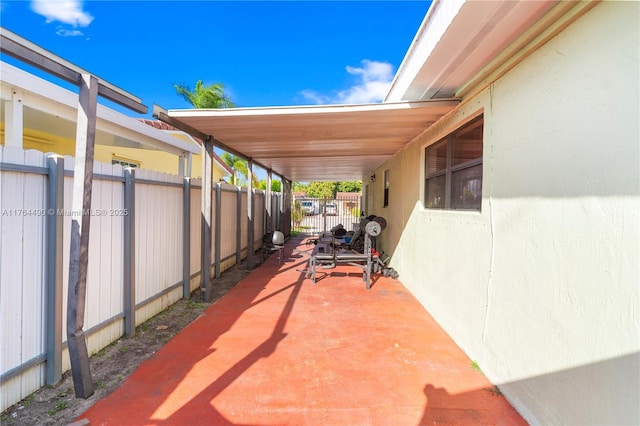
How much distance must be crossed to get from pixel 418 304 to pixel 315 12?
24.3ft

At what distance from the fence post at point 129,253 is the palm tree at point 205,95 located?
1522 cm

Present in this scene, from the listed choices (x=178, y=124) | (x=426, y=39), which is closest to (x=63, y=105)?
(x=178, y=124)

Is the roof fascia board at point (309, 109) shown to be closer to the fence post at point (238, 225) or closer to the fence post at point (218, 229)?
the fence post at point (218, 229)

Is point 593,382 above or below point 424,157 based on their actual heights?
below

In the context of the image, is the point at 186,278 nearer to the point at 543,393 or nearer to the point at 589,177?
the point at 543,393

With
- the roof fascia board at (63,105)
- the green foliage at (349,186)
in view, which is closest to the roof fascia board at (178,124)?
the roof fascia board at (63,105)

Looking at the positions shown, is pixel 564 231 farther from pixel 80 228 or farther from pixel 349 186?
pixel 349 186

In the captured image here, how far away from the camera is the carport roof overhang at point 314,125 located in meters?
3.45

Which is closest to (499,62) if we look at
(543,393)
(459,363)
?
(543,393)

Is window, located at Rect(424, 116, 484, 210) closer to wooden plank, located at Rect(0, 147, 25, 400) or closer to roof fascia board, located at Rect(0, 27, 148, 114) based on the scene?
roof fascia board, located at Rect(0, 27, 148, 114)

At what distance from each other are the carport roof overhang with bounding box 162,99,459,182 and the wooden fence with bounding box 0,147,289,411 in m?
0.99

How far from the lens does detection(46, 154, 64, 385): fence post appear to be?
2256 mm

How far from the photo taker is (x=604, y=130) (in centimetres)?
154

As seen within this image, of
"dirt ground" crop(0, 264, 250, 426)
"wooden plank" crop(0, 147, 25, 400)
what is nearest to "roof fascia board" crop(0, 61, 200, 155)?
"wooden plank" crop(0, 147, 25, 400)
